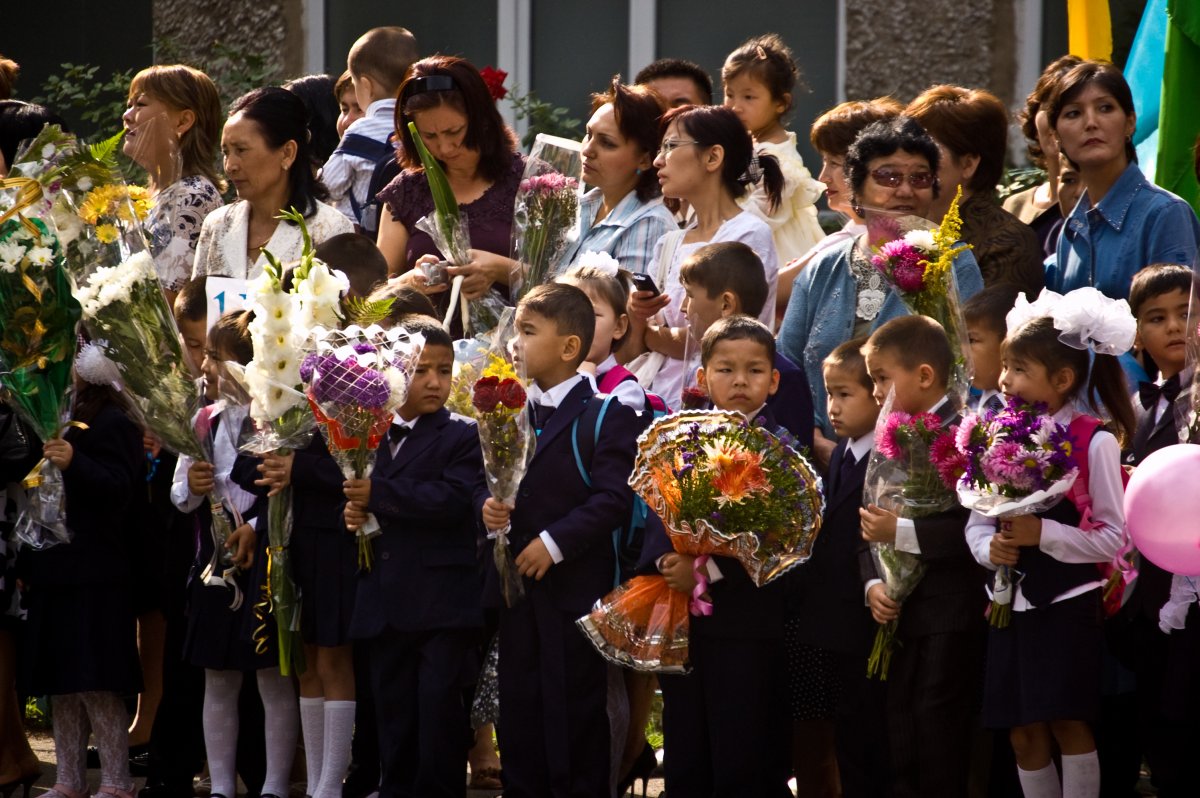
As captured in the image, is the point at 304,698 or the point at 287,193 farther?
the point at 287,193

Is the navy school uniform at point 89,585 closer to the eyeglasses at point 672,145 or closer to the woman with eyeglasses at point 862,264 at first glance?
the eyeglasses at point 672,145

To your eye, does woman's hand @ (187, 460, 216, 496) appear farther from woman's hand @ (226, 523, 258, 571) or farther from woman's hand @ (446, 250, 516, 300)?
woman's hand @ (446, 250, 516, 300)

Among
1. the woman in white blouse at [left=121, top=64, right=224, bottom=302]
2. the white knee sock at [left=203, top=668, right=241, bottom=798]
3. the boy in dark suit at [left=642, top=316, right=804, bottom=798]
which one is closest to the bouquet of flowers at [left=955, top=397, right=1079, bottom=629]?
the boy in dark suit at [left=642, top=316, right=804, bottom=798]

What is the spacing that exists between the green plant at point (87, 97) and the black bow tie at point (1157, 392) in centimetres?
703

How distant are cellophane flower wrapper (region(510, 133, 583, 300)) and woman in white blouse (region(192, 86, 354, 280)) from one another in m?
0.94

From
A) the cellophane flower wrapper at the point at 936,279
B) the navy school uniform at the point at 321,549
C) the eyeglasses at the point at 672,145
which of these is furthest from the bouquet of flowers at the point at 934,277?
the navy school uniform at the point at 321,549

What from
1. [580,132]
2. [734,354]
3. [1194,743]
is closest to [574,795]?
[734,354]

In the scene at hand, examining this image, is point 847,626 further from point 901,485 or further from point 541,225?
point 541,225

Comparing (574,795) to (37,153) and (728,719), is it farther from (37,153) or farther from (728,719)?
(37,153)

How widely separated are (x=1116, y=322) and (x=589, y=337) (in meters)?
1.75

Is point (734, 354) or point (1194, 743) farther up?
point (734, 354)

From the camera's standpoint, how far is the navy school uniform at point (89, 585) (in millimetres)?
6359

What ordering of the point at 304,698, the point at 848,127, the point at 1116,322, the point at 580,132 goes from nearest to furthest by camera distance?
1. the point at 1116,322
2. the point at 304,698
3. the point at 848,127
4. the point at 580,132

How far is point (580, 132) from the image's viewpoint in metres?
10.6
